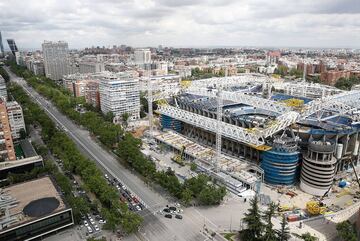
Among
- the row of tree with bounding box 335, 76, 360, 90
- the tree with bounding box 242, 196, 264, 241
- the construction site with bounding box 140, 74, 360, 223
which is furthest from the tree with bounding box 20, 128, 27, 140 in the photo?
the row of tree with bounding box 335, 76, 360, 90

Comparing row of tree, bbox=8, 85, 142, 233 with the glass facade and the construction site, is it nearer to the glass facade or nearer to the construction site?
the glass facade

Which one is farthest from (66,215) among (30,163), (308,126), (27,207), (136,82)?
(136,82)

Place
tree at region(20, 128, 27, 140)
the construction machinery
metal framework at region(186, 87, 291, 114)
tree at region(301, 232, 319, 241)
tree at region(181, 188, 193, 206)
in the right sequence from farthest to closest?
1. tree at region(20, 128, 27, 140)
2. metal framework at region(186, 87, 291, 114)
3. tree at region(181, 188, 193, 206)
4. the construction machinery
5. tree at region(301, 232, 319, 241)

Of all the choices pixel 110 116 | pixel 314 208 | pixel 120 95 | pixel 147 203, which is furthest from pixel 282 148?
pixel 120 95

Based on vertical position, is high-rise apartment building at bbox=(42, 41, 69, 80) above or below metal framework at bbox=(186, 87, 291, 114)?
above

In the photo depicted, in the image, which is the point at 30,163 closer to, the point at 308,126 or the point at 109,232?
the point at 109,232

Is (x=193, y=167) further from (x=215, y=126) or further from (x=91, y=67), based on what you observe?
(x=91, y=67)
